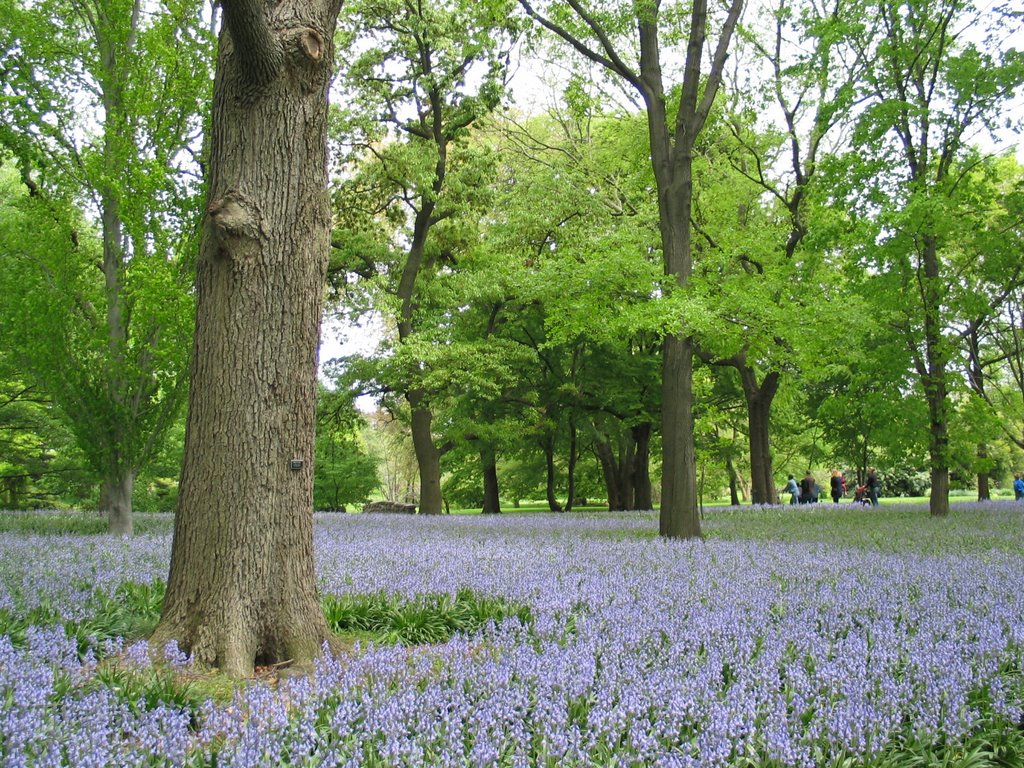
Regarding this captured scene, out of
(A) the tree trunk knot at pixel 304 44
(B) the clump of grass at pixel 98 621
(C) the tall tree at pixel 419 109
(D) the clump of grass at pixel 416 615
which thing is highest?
(C) the tall tree at pixel 419 109

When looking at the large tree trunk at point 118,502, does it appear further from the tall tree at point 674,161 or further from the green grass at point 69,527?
the tall tree at point 674,161

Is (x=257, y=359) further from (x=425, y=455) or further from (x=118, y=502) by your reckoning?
(x=425, y=455)

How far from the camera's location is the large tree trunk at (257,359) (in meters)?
4.45

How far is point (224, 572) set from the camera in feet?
14.5

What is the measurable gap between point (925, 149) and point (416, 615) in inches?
581

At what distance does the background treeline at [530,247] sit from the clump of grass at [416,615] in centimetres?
572

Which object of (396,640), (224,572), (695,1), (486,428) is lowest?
(396,640)

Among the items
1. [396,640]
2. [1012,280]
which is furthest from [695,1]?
[396,640]

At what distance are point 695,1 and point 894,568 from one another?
9.69 meters

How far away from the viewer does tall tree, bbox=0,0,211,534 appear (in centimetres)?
1108

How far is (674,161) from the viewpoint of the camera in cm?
1245

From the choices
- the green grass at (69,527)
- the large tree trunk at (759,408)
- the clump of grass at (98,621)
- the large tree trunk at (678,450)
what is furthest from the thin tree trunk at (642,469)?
the clump of grass at (98,621)

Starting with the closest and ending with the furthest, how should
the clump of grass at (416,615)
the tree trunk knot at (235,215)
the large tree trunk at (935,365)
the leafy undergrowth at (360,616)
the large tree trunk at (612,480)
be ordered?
the tree trunk knot at (235,215), the leafy undergrowth at (360,616), the clump of grass at (416,615), the large tree trunk at (935,365), the large tree trunk at (612,480)

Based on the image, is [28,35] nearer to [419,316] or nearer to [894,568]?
[419,316]
